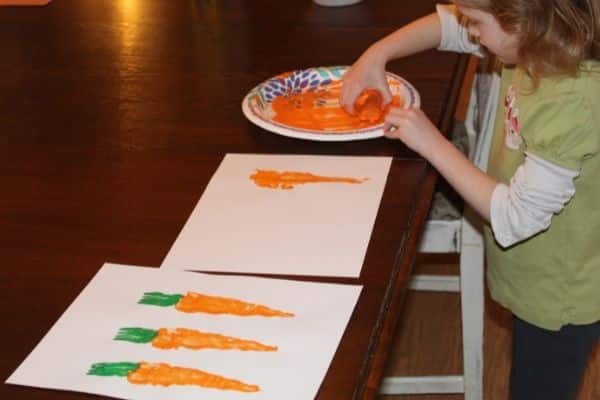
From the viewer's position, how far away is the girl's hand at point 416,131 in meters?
1.25

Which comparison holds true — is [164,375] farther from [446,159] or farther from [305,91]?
[305,91]

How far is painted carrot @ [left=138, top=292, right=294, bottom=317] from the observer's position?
1.03 m

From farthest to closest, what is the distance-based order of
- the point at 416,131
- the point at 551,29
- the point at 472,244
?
the point at 472,244 → the point at 416,131 → the point at 551,29

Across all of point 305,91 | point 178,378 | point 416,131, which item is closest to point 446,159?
point 416,131

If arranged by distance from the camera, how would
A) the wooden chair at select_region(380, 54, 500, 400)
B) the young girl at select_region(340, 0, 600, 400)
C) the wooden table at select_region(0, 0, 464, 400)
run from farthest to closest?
the wooden chair at select_region(380, 54, 500, 400), the young girl at select_region(340, 0, 600, 400), the wooden table at select_region(0, 0, 464, 400)

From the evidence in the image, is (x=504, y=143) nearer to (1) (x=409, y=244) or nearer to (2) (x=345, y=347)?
(1) (x=409, y=244)

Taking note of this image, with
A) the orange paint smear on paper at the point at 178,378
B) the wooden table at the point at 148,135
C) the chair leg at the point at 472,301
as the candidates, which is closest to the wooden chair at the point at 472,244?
the chair leg at the point at 472,301

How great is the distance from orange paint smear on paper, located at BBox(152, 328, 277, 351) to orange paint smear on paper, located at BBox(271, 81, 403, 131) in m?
0.47

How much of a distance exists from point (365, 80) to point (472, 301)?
483 mm

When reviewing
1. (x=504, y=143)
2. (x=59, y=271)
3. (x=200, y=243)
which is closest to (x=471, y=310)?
(x=504, y=143)

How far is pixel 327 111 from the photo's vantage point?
146 cm

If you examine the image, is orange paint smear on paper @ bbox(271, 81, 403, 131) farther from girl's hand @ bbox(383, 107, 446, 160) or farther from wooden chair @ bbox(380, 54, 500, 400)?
wooden chair @ bbox(380, 54, 500, 400)

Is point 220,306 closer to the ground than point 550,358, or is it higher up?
higher up

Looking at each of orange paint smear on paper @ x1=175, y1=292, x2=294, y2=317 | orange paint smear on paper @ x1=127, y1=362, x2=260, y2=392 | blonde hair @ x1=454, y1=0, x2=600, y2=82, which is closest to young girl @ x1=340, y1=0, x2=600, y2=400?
blonde hair @ x1=454, y1=0, x2=600, y2=82
